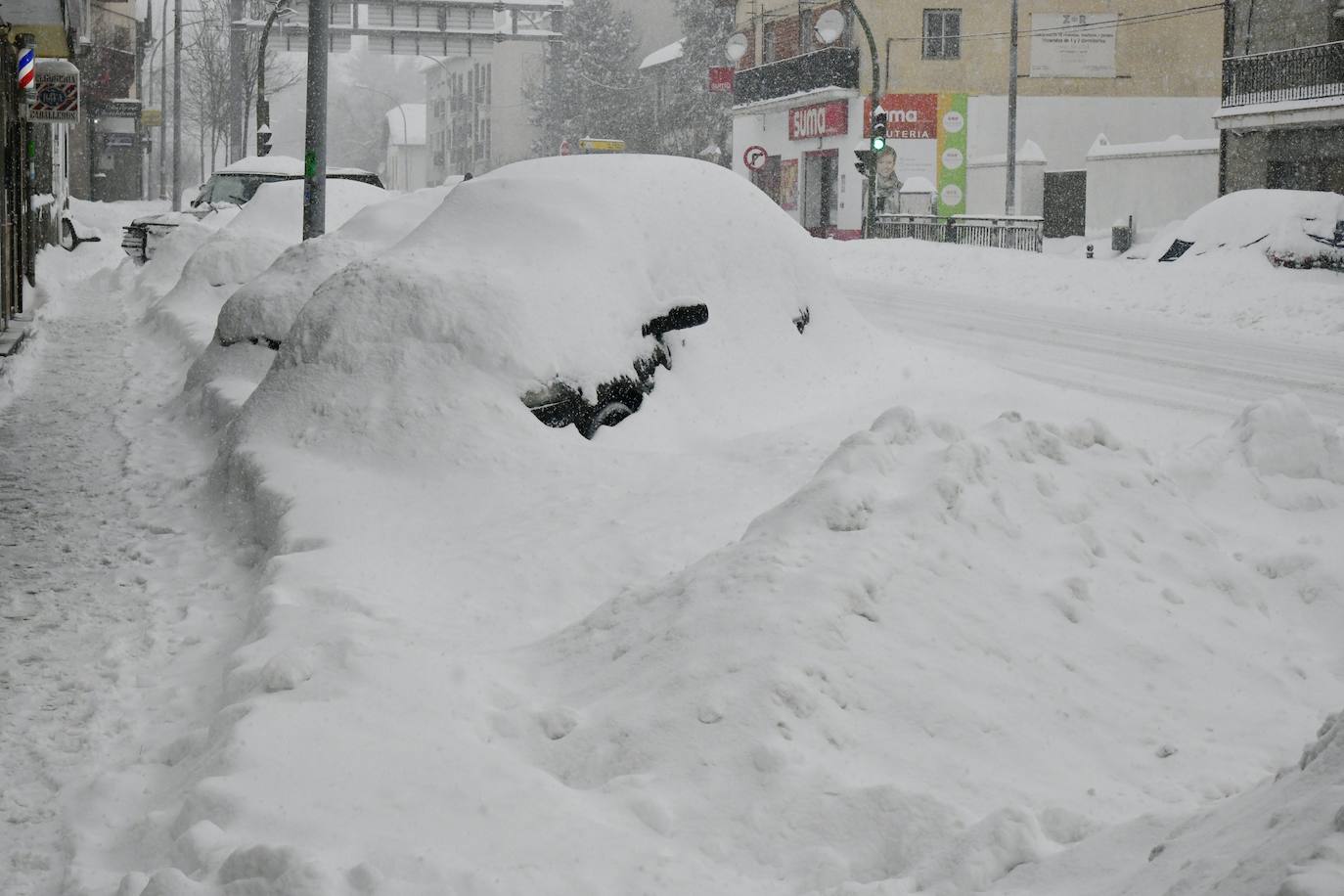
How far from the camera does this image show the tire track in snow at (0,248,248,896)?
13.4 ft

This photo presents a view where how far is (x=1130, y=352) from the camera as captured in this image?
47.3 feet

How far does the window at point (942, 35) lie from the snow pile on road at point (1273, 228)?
2024 centimetres

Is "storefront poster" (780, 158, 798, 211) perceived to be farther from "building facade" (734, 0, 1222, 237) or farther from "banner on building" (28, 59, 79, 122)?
"banner on building" (28, 59, 79, 122)

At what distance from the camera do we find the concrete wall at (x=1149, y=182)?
3375 cm

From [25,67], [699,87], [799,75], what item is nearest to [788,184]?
[799,75]

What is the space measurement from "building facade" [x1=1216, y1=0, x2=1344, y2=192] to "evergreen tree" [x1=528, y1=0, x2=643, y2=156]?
33.7 metres

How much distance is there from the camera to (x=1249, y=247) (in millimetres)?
21328

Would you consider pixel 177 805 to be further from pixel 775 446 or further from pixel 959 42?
pixel 959 42

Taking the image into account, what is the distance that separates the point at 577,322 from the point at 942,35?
121ft

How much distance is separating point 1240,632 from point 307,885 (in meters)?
3.12

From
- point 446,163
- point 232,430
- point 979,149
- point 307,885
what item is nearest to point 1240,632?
point 307,885

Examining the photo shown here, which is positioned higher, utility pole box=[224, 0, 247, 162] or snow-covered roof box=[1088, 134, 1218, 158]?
utility pole box=[224, 0, 247, 162]

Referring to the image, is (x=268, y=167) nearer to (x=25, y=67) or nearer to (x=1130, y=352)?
(x=25, y=67)

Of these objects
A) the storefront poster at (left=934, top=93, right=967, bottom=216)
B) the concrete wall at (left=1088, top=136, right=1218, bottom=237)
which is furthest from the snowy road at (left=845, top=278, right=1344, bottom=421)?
the storefront poster at (left=934, top=93, right=967, bottom=216)
